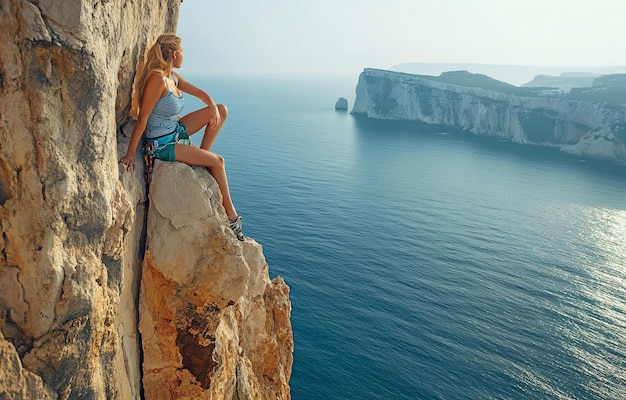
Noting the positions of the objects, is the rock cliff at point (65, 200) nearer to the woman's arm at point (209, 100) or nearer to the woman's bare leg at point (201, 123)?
the woman's arm at point (209, 100)

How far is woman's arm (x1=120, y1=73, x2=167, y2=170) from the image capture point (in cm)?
825

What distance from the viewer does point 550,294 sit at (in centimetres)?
4425

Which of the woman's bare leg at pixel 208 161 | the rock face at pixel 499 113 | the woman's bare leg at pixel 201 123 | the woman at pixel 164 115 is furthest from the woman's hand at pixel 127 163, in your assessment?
the rock face at pixel 499 113

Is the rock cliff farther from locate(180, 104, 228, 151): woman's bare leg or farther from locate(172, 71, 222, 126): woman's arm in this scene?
locate(180, 104, 228, 151): woman's bare leg

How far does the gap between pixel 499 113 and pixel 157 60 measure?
152m

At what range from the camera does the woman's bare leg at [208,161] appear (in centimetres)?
920

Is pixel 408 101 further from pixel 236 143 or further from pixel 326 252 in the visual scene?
pixel 326 252

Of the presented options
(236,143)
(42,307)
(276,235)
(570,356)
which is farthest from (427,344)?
(236,143)

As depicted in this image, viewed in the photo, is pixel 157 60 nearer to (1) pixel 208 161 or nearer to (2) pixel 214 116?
(2) pixel 214 116

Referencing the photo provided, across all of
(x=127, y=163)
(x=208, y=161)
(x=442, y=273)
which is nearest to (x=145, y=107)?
(x=127, y=163)

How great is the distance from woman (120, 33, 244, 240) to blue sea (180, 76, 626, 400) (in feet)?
85.5

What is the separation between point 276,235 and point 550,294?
101 ft

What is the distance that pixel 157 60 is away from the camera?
27.9ft

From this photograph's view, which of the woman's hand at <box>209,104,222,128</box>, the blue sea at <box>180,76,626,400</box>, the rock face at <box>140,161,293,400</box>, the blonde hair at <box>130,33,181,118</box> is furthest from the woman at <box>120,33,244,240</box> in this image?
the blue sea at <box>180,76,626,400</box>
